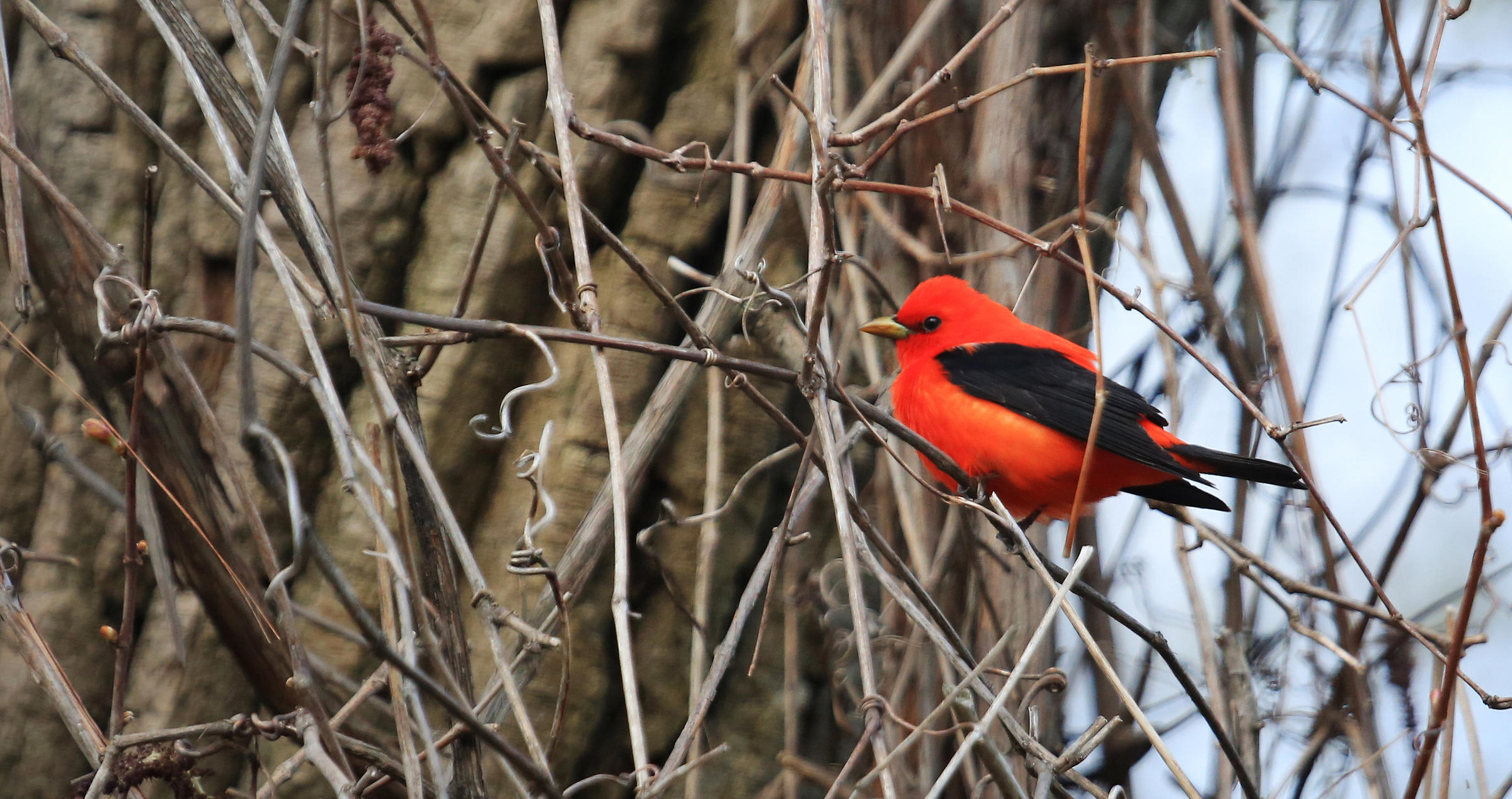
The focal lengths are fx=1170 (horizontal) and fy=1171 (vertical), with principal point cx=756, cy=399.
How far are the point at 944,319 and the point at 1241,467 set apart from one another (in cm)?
77

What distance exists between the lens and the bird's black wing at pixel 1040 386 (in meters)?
2.84

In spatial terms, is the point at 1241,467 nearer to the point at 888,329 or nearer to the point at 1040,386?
the point at 1040,386

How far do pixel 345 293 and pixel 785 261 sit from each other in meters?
1.86

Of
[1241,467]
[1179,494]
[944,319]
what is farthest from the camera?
[944,319]

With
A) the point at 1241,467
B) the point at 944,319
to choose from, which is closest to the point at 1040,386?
the point at 944,319

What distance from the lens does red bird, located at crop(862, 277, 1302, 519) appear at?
9.39ft

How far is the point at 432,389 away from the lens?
2.90 m

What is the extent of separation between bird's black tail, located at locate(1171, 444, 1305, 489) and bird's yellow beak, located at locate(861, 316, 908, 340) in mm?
708

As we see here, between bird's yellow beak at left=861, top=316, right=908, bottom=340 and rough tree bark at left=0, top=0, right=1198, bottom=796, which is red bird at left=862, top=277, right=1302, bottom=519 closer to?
bird's yellow beak at left=861, top=316, right=908, bottom=340

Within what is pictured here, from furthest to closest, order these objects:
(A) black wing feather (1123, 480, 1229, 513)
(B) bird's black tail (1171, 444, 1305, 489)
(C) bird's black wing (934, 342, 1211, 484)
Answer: (C) bird's black wing (934, 342, 1211, 484) → (A) black wing feather (1123, 480, 1229, 513) → (B) bird's black tail (1171, 444, 1305, 489)

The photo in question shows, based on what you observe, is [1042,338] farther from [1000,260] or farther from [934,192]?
[934,192]

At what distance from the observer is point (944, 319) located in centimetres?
291

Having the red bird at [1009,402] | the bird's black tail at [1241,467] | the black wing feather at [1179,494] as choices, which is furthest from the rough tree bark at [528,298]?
the bird's black tail at [1241,467]

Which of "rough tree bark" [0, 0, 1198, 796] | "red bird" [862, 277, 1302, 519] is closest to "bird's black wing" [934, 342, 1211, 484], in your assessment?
"red bird" [862, 277, 1302, 519]
